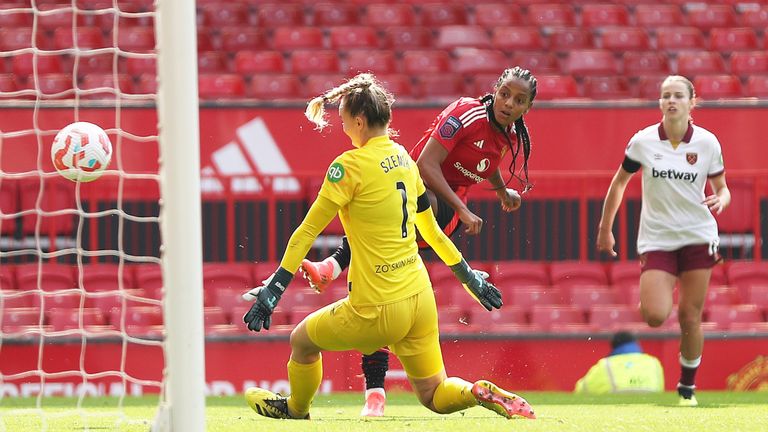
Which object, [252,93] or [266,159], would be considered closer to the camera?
[266,159]

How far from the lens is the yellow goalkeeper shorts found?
5117 mm

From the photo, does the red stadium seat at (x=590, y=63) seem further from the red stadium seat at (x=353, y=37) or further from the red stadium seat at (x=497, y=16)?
the red stadium seat at (x=353, y=37)

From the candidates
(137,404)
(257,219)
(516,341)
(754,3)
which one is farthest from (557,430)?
(754,3)

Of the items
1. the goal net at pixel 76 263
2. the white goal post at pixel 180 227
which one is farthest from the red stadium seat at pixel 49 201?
the white goal post at pixel 180 227

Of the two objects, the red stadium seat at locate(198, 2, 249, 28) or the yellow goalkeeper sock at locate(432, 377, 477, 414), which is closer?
the yellow goalkeeper sock at locate(432, 377, 477, 414)

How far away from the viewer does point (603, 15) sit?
13.9m

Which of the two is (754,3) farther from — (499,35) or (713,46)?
(499,35)

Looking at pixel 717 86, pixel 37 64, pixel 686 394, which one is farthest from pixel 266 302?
pixel 37 64

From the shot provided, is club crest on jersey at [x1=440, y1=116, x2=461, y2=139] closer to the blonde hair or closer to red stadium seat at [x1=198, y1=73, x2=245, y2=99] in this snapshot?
the blonde hair

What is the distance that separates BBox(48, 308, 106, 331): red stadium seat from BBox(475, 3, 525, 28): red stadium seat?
585cm

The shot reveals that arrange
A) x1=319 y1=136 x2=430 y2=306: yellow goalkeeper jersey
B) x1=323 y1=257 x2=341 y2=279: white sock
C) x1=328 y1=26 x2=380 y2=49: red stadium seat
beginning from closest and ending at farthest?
1. x1=319 y1=136 x2=430 y2=306: yellow goalkeeper jersey
2. x1=323 y1=257 x2=341 y2=279: white sock
3. x1=328 y1=26 x2=380 y2=49: red stadium seat

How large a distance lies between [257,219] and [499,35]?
412cm

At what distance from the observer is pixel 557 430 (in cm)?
508

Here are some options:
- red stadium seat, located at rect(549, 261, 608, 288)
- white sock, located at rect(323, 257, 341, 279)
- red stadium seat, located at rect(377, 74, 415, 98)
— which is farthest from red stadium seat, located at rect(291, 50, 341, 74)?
white sock, located at rect(323, 257, 341, 279)
